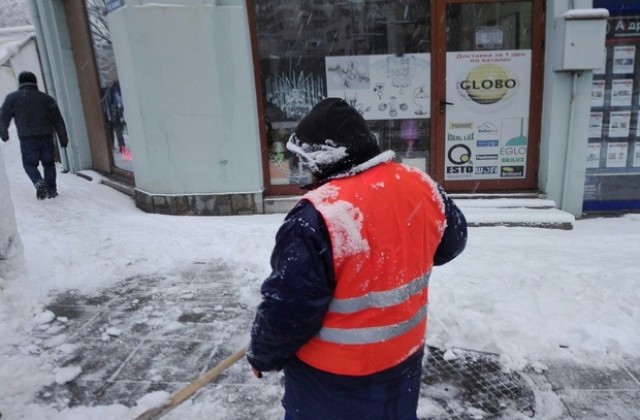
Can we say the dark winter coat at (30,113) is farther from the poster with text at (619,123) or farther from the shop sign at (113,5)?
the poster with text at (619,123)

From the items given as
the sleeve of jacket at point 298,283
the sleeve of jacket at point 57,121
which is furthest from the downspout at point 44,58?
the sleeve of jacket at point 298,283

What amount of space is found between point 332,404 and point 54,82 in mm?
9499

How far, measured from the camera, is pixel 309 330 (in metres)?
1.64

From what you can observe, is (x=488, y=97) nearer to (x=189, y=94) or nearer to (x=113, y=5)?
(x=189, y=94)

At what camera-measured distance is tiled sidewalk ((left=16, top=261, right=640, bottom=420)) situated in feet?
9.19

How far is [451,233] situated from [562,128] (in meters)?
5.34

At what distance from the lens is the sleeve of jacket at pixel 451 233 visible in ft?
6.31

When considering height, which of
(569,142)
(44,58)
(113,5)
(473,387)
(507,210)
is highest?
(113,5)

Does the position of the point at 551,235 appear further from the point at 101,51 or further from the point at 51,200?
the point at 101,51

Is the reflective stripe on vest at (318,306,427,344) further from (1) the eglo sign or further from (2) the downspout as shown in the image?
(2) the downspout

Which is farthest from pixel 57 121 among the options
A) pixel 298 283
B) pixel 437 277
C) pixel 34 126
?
pixel 298 283

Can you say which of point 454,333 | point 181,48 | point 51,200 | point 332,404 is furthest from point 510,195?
point 51,200

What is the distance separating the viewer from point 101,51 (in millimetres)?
8242

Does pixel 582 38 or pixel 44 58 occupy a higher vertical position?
pixel 44 58
